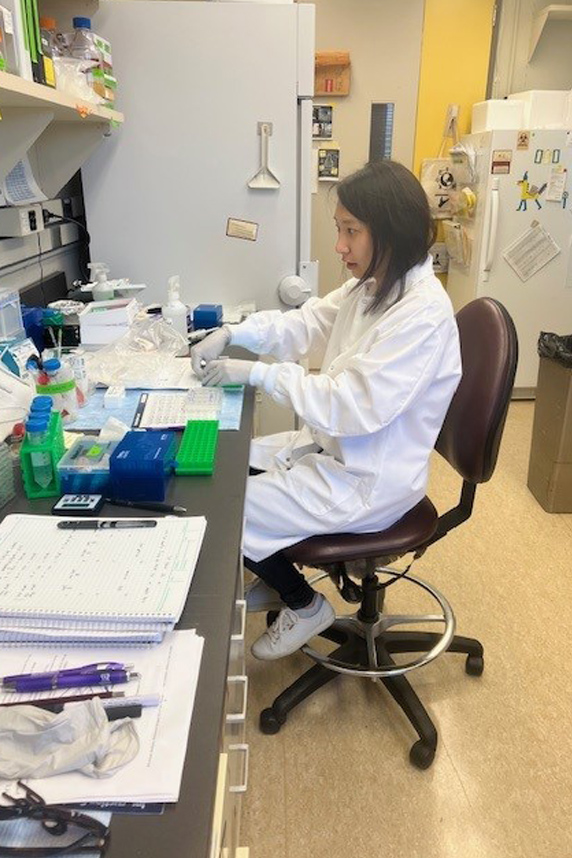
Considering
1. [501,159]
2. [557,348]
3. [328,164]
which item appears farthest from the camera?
[328,164]

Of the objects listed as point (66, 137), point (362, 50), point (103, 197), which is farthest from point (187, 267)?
point (362, 50)

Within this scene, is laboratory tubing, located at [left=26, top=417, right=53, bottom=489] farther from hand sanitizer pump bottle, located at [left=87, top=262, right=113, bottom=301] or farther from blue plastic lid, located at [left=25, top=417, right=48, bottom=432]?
hand sanitizer pump bottle, located at [left=87, top=262, right=113, bottom=301]

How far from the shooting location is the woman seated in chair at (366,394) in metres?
1.25

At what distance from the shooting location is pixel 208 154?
2.20 m

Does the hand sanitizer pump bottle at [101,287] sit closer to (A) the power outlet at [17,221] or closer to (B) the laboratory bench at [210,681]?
(A) the power outlet at [17,221]

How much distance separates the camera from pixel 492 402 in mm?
1378

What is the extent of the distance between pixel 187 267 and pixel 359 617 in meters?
1.33

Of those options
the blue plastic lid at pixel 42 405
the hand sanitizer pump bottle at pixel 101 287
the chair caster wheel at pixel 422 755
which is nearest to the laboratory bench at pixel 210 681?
the blue plastic lid at pixel 42 405

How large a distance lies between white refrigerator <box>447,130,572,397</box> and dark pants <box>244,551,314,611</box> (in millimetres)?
2641

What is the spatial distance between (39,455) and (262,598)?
0.76 m

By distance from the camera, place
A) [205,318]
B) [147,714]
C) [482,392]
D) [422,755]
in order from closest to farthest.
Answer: [147,714] → [482,392] → [422,755] → [205,318]

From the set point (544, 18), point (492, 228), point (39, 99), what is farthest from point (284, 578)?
point (544, 18)

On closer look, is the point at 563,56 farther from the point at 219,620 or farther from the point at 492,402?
the point at 219,620

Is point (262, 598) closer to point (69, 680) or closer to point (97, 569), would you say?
point (97, 569)
